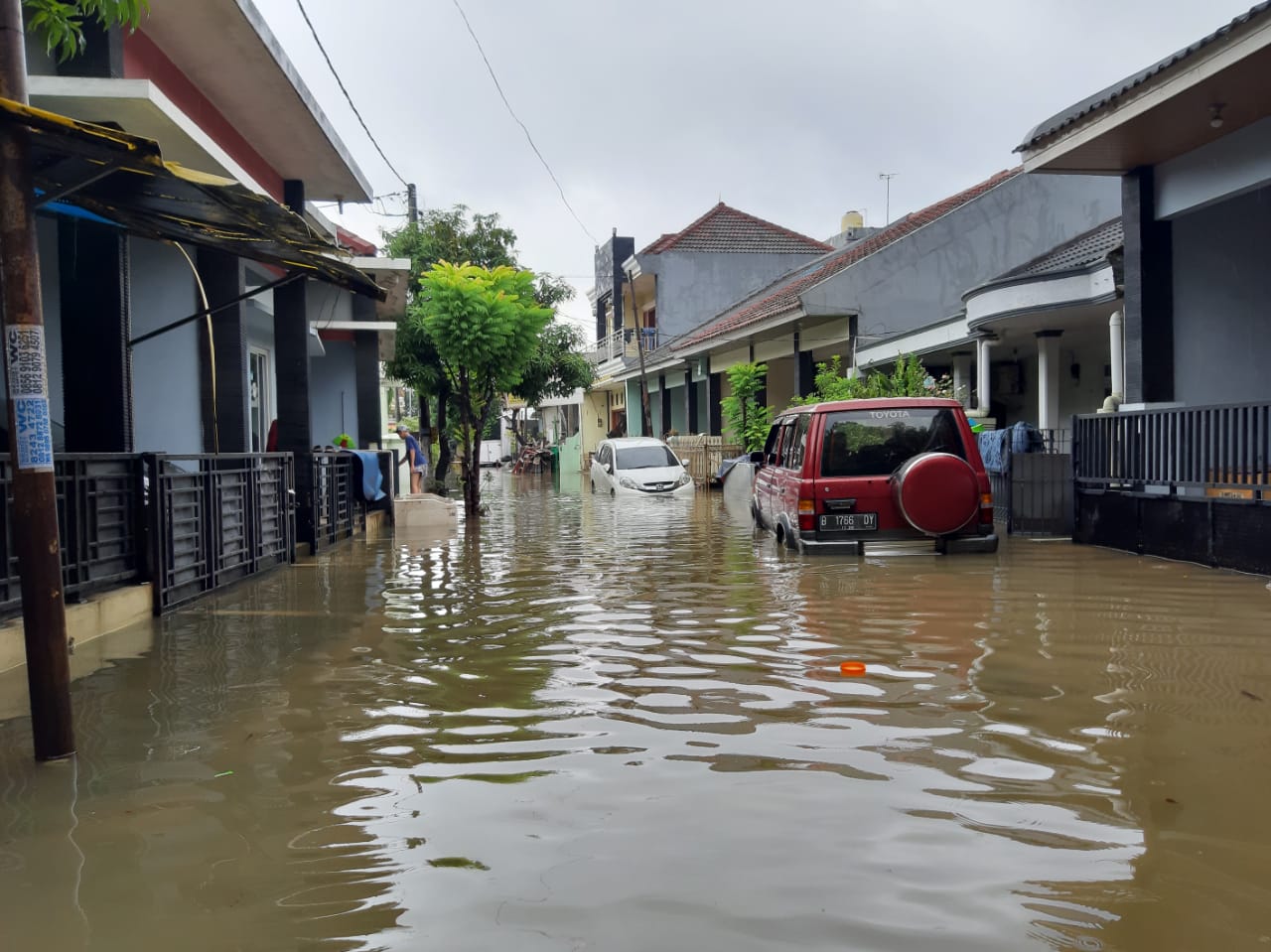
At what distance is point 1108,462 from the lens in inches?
497

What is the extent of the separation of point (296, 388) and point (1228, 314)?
1160 centimetres

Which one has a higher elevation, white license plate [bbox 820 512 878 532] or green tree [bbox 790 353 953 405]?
green tree [bbox 790 353 953 405]

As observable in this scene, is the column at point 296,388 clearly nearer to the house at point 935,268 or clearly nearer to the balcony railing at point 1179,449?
the balcony railing at point 1179,449

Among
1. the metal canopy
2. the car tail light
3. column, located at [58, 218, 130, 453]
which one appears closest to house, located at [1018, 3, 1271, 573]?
the car tail light

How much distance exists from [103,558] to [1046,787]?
6532mm

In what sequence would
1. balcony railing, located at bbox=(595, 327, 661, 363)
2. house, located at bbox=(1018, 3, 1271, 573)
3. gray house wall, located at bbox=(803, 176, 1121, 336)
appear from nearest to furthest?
house, located at bbox=(1018, 3, 1271, 573) → gray house wall, located at bbox=(803, 176, 1121, 336) → balcony railing, located at bbox=(595, 327, 661, 363)

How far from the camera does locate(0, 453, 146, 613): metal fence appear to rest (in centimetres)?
665

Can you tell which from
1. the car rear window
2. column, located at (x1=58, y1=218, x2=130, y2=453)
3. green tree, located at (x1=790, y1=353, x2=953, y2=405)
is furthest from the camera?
the car rear window

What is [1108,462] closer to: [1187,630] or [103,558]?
[1187,630]

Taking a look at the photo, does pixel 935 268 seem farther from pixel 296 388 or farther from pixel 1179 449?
pixel 296 388

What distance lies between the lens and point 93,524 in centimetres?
783

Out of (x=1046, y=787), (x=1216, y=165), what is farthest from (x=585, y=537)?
(x=1046, y=787)

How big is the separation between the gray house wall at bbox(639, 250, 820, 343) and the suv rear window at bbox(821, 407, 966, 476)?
3000cm

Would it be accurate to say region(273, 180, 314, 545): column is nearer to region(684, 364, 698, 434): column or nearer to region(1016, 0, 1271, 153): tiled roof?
region(1016, 0, 1271, 153): tiled roof
